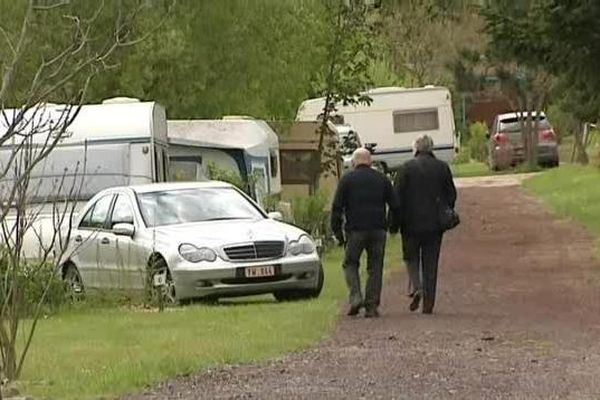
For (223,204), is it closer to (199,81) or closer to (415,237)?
(415,237)

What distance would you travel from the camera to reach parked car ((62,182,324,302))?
16.9m

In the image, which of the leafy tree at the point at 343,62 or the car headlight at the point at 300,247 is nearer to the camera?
the car headlight at the point at 300,247

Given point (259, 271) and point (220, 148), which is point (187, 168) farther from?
point (259, 271)

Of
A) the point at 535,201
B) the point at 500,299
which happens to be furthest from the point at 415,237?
the point at 535,201

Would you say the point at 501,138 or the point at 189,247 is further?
the point at 501,138

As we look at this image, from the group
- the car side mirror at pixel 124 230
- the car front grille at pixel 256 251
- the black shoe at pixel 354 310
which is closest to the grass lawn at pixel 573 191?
the car front grille at pixel 256 251

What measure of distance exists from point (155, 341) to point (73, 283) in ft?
18.4

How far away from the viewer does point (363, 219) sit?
15336 mm

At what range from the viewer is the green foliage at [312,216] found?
24672 millimetres

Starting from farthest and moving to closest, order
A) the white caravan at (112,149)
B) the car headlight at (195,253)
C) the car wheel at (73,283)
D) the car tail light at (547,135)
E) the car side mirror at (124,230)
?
the car tail light at (547,135) → the white caravan at (112,149) → the car wheel at (73,283) → the car side mirror at (124,230) → the car headlight at (195,253)

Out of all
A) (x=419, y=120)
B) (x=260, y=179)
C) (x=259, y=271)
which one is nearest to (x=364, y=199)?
(x=259, y=271)

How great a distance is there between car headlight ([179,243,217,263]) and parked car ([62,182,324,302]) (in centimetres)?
1

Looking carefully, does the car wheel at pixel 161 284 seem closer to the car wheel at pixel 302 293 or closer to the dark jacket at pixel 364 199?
the car wheel at pixel 302 293

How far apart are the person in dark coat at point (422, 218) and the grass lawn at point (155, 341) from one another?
919mm
